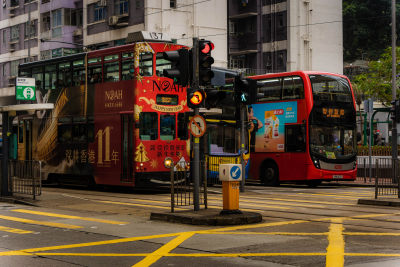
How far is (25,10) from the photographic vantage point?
52.4 metres

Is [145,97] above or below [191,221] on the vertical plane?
above

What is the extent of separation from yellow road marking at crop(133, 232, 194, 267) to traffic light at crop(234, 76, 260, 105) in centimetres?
726

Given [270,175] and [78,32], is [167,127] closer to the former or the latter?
[270,175]

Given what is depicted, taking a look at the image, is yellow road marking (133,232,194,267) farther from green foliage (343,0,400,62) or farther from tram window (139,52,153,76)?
green foliage (343,0,400,62)

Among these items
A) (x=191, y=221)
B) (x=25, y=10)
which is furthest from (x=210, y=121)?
(x=25, y=10)

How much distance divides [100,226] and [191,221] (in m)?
1.70

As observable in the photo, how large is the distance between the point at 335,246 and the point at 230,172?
3473 millimetres

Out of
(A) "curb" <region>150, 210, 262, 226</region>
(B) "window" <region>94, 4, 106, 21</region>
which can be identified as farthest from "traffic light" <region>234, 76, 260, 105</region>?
(B) "window" <region>94, 4, 106, 21</region>

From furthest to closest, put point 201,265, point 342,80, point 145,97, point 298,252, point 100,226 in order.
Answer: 1. point 342,80
2. point 145,97
3. point 100,226
4. point 298,252
5. point 201,265

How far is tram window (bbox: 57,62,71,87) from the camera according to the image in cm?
2352

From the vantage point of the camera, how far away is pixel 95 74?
73.4 ft

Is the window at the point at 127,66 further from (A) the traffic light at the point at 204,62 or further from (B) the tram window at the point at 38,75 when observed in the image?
(A) the traffic light at the point at 204,62

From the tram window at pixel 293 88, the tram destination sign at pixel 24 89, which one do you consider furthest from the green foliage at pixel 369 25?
the tram destination sign at pixel 24 89

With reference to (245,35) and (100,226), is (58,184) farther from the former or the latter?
(245,35)
